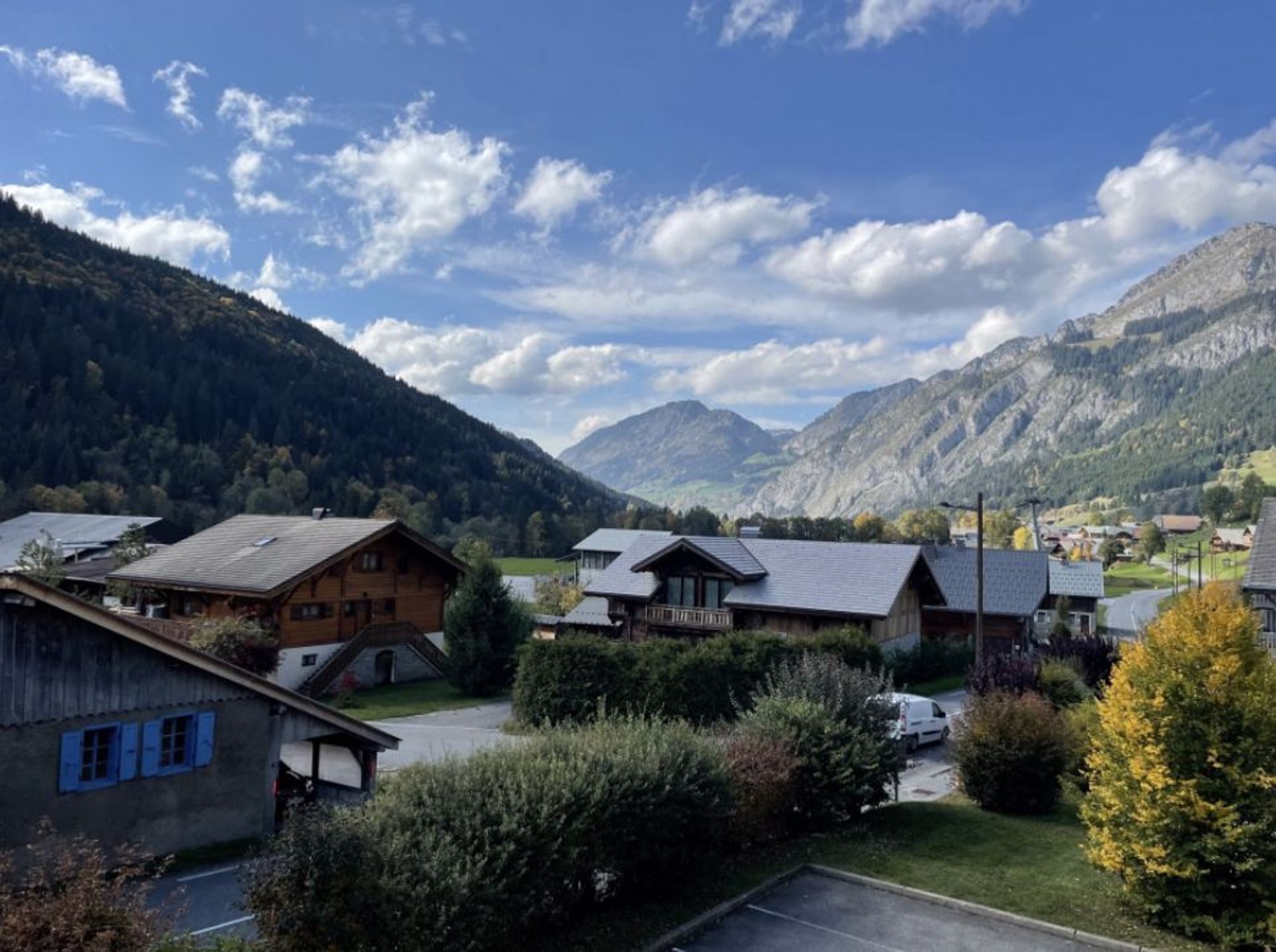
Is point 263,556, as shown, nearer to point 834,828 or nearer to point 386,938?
point 834,828

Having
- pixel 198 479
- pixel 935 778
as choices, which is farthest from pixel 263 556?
pixel 198 479

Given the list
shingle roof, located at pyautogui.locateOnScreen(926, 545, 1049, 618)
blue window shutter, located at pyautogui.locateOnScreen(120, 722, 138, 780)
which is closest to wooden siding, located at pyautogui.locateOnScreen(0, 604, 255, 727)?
blue window shutter, located at pyautogui.locateOnScreen(120, 722, 138, 780)

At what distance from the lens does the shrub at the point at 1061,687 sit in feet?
93.6

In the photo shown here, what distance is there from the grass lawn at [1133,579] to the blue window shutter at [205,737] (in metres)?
118

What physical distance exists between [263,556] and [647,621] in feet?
61.8

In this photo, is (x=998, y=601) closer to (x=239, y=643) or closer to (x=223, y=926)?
(x=239, y=643)

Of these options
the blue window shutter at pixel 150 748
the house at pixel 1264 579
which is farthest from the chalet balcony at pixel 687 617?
the blue window shutter at pixel 150 748

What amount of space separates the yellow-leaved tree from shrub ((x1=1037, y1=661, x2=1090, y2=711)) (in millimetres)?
14572

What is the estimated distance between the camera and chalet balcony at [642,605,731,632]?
144 ft

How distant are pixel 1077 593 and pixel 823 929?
69.3 metres

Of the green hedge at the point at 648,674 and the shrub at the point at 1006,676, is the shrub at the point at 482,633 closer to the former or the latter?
the green hedge at the point at 648,674

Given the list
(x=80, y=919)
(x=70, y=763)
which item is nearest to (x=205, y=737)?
(x=70, y=763)

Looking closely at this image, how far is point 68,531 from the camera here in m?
69.8

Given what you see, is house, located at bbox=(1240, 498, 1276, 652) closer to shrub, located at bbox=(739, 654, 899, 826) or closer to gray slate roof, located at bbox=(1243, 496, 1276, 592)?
gray slate roof, located at bbox=(1243, 496, 1276, 592)
